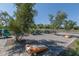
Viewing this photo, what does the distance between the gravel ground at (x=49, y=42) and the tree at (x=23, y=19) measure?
85 mm

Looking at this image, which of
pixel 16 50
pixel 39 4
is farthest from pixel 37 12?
pixel 16 50

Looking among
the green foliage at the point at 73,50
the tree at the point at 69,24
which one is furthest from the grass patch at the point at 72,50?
the tree at the point at 69,24

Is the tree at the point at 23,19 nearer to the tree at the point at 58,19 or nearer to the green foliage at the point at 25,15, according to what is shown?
the green foliage at the point at 25,15

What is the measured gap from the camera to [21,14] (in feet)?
8.16

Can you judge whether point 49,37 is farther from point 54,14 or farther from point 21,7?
point 21,7

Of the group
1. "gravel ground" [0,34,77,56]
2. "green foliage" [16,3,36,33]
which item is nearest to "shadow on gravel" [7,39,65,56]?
"gravel ground" [0,34,77,56]

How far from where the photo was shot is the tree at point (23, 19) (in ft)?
8.14

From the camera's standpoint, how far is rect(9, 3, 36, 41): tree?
2.48m

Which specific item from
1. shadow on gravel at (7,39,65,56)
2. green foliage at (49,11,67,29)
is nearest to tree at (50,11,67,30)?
green foliage at (49,11,67,29)

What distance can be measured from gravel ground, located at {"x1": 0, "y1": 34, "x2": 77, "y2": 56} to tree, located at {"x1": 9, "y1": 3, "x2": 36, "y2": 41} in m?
0.09

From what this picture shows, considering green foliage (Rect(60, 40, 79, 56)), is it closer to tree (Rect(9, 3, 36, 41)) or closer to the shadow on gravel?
the shadow on gravel

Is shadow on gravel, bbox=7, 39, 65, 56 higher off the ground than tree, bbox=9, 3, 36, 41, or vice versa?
tree, bbox=9, 3, 36, 41

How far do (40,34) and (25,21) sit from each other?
0.60 ft

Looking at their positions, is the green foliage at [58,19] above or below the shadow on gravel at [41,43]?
above
